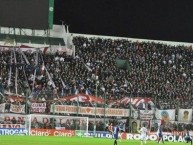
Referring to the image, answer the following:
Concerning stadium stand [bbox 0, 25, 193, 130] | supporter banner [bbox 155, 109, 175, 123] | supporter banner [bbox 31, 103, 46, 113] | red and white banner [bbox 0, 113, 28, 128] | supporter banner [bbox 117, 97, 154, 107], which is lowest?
red and white banner [bbox 0, 113, 28, 128]

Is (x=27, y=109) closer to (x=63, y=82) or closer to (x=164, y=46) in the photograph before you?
(x=63, y=82)

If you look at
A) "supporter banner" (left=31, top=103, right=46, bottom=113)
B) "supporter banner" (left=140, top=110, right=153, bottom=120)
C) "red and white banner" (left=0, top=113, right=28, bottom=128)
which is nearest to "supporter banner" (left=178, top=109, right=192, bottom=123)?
"supporter banner" (left=140, top=110, right=153, bottom=120)

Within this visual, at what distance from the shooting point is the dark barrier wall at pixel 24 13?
2448 inches

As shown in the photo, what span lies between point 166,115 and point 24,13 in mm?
19780

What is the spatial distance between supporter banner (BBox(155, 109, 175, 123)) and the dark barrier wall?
17238 millimetres

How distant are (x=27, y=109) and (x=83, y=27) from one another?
28221mm

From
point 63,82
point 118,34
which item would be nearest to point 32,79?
point 63,82

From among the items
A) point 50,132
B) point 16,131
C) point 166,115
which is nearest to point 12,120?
point 16,131

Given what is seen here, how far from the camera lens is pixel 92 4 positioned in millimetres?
77062

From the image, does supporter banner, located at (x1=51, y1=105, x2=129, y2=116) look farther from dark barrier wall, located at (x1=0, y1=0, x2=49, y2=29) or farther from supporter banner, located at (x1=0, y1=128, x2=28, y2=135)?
dark barrier wall, located at (x1=0, y1=0, x2=49, y2=29)

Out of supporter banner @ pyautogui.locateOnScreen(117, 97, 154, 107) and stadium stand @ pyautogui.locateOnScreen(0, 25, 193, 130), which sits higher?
stadium stand @ pyautogui.locateOnScreen(0, 25, 193, 130)

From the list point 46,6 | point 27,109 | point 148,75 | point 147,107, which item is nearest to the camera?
point 27,109

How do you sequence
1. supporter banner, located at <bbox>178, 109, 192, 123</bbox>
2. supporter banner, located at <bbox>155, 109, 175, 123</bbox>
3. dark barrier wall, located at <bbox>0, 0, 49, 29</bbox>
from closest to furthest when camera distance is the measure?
supporter banner, located at <bbox>155, 109, 175, 123</bbox>, supporter banner, located at <bbox>178, 109, 192, 123</bbox>, dark barrier wall, located at <bbox>0, 0, 49, 29</bbox>

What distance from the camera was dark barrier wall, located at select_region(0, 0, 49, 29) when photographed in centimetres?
6219
